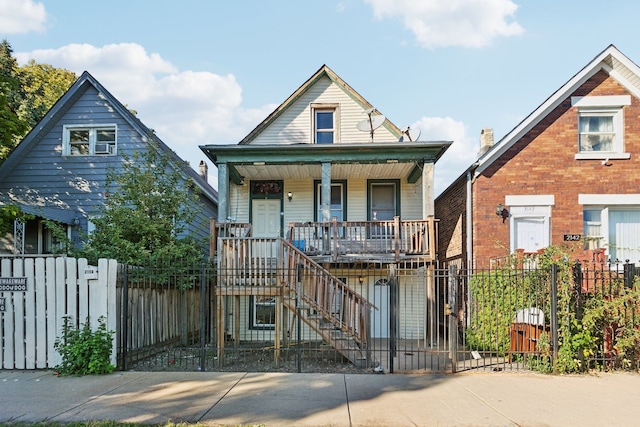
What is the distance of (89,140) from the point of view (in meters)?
14.1

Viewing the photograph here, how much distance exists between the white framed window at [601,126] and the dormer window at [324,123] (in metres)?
6.98

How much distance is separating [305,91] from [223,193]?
15.7 feet

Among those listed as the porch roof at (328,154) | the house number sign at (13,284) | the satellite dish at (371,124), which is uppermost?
the satellite dish at (371,124)

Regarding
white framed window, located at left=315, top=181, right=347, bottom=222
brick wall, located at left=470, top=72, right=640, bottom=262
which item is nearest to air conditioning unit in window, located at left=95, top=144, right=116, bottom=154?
white framed window, located at left=315, top=181, right=347, bottom=222

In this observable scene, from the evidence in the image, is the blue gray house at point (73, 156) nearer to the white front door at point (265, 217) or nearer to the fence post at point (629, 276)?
the white front door at point (265, 217)

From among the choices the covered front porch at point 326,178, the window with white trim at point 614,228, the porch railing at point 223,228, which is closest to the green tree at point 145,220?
the porch railing at point 223,228

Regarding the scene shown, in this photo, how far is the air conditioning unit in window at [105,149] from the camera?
1402 cm

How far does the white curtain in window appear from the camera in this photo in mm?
11766

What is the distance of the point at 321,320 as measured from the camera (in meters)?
9.23

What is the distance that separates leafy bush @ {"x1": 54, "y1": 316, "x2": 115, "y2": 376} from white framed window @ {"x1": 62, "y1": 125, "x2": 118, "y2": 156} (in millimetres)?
7459

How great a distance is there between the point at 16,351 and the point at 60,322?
0.99m

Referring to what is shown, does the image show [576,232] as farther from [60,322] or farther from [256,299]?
→ [60,322]

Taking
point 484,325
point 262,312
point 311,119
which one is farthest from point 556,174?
point 262,312

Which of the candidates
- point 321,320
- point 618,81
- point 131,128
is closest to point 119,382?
point 321,320
